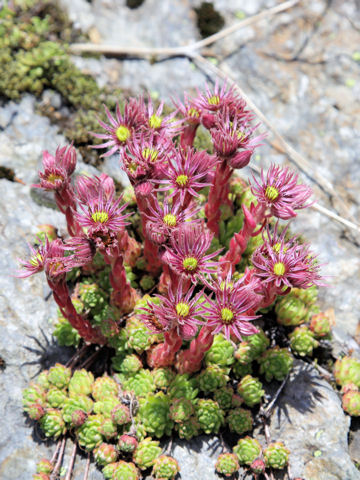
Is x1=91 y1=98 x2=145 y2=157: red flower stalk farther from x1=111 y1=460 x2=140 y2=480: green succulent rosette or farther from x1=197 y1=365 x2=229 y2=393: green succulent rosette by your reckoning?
x1=111 y1=460 x2=140 y2=480: green succulent rosette

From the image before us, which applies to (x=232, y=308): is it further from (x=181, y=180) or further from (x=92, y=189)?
(x=92, y=189)

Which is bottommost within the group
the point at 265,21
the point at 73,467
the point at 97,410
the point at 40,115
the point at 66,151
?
the point at 73,467

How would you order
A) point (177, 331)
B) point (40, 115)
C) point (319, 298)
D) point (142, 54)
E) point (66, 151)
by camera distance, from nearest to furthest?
point (177, 331) → point (66, 151) → point (319, 298) → point (40, 115) → point (142, 54)

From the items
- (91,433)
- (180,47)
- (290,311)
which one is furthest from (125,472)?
(180,47)

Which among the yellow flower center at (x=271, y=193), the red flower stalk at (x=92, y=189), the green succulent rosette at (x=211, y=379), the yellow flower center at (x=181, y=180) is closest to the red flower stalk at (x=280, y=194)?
the yellow flower center at (x=271, y=193)

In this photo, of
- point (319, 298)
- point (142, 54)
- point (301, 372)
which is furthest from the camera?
point (142, 54)

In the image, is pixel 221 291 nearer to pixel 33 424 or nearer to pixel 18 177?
pixel 33 424

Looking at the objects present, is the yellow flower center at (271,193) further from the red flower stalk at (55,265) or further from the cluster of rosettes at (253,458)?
the cluster of rosettes at (253,458)

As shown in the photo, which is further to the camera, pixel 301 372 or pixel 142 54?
pixel 142 54

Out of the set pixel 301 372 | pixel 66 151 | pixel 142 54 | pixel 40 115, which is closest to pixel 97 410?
pixel 301 372
